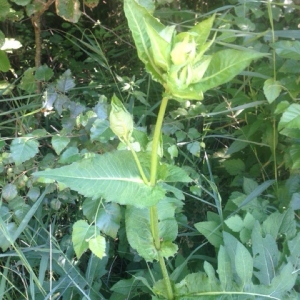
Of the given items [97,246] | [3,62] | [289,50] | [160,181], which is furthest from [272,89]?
[3,62]

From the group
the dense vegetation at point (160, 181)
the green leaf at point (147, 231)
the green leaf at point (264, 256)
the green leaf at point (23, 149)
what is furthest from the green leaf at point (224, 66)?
the green leaf at point (23, 149)

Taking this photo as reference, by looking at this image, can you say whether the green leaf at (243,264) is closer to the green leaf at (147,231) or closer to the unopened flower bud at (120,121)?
the green leaf at (147,231)

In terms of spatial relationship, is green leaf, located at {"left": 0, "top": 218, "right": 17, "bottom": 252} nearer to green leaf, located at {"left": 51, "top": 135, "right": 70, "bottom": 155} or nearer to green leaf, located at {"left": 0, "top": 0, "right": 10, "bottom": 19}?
green leaf, located at {"left": 51, "top": 135, "right": 70, "bottom": 155}

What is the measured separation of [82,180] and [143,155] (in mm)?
129

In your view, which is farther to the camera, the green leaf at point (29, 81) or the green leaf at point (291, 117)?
the green leaf at point (29, 81)

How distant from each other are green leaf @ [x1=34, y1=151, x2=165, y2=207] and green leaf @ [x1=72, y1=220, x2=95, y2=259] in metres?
0.21

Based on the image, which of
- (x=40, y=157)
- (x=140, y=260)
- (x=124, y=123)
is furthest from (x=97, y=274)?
(x=124, y=123)

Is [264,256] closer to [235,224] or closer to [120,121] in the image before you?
[235,224]

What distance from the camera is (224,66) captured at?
2.01 ft

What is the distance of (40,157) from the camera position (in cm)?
133

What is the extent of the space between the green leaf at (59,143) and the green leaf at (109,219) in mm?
203

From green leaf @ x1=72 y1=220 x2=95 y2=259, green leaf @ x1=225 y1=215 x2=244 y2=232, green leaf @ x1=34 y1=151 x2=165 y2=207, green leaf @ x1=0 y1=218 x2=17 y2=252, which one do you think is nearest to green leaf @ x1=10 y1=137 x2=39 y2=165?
green leaf @ x1=0 y1=218 x2=17 y2=252

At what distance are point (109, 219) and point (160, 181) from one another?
0.92 ft

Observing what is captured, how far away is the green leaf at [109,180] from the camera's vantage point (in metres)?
0.69
